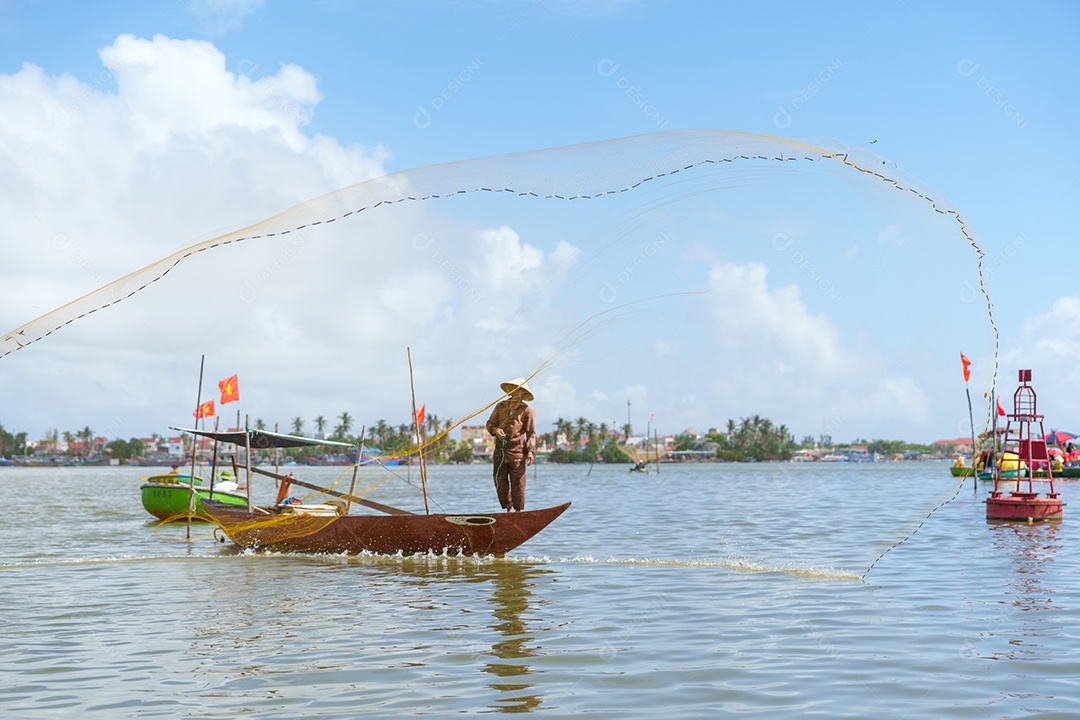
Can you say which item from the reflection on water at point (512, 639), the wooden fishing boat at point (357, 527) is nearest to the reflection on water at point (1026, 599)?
the reflection on water at point (512, 639)

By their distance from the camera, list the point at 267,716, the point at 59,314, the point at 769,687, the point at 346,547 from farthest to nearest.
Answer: the point at 346,547, the point at 59,314, the point at 769,687, the point at 267,716

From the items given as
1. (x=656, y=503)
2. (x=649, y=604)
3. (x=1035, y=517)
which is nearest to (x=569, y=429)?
(x=656, y=503)

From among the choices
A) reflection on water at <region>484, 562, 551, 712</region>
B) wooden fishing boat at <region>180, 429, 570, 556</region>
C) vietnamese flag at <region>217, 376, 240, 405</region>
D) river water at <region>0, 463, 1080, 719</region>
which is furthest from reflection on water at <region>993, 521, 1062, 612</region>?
vietnamese flag at <region>217, 376, 240, 405</region>

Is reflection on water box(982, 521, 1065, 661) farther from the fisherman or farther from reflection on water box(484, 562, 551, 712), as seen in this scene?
the fisherman

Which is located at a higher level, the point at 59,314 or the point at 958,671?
the point at 59,314

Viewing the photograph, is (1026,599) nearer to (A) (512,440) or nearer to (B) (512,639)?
(B) (512,639)

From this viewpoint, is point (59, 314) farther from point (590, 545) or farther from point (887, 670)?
point (590, 545)

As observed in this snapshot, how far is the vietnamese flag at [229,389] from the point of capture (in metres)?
27.7

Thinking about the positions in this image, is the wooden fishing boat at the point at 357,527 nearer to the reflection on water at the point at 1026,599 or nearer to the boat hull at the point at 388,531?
the boat hull at the point at 388,531

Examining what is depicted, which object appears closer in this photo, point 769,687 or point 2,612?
point 769,687

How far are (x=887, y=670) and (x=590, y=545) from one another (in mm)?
12406

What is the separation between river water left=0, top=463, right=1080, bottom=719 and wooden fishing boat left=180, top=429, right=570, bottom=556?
301 mm

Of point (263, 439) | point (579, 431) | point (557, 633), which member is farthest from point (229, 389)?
point (579, 431)

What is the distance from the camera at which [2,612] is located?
12055mm
